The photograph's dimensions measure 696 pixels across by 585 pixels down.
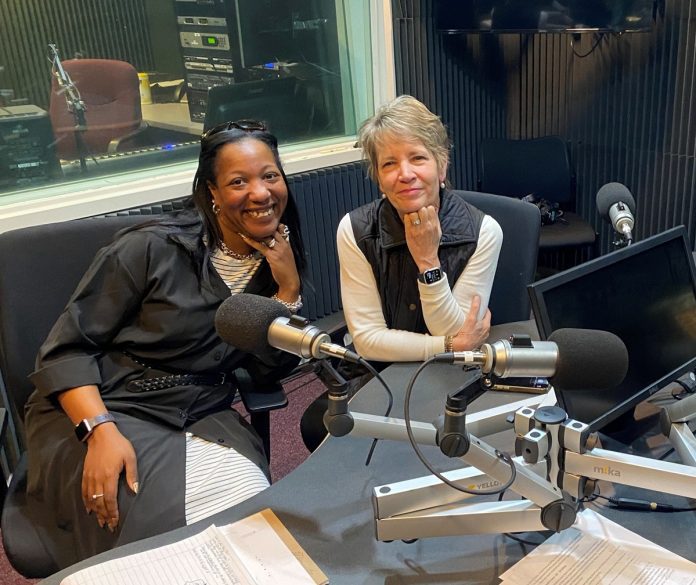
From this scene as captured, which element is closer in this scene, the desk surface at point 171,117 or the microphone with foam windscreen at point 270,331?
the microphone with foam windscreen at point 270,331

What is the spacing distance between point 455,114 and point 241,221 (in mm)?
2129

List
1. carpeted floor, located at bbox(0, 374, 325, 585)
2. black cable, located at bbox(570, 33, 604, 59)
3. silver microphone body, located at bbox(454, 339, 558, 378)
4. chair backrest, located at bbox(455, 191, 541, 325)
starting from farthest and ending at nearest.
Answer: black cable, located at bbox(570, 33, 604, 59) < carpeted floor, located at bbox(0, 374, 325, 585) < chair backrest, located at bbox(455, 191, 541, 325) < silver microphone body, located at bbox(454, 339, 558, 378)

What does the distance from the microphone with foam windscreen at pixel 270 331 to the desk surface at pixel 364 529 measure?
320 mm

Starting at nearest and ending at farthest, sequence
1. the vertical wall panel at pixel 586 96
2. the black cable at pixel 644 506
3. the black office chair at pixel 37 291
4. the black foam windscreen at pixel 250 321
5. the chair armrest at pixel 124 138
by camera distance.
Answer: the black foam windscreen at pixel 250 321 < the black cable at pixel 644 506 < the black office chair at pixel 37 291 < the chair armrest at pixel 124 138 < the vertical wall panel at pixel 586 96

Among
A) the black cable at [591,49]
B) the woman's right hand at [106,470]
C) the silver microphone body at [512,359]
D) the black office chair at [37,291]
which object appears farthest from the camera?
the black cable at [591,49]

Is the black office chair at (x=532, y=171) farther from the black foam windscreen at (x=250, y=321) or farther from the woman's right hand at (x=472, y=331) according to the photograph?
the black foam windscreen at (x=250, y=321)

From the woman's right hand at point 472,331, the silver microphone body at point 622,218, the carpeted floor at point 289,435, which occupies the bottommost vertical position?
the carpeted floor at point 289,435

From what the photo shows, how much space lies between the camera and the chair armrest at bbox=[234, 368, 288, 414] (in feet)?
5.34

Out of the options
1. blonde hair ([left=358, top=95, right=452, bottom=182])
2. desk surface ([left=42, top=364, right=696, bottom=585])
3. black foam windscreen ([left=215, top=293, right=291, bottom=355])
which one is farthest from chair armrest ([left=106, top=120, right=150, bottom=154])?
black foam windscreen ([left=215, top=293, right=291, bottom=355])

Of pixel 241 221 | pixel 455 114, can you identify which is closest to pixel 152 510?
pixel 241 221

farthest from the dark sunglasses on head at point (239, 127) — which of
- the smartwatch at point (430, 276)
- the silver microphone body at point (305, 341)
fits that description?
the silver microphone body at point (305, 341)

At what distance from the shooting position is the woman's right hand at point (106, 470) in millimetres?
1401

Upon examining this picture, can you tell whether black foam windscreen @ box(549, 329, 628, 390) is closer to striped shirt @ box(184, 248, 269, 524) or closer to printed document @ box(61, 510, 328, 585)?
printed document @ box(61, 510, 328, 585)

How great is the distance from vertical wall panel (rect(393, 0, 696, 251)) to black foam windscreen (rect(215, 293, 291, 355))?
2.54 meters
